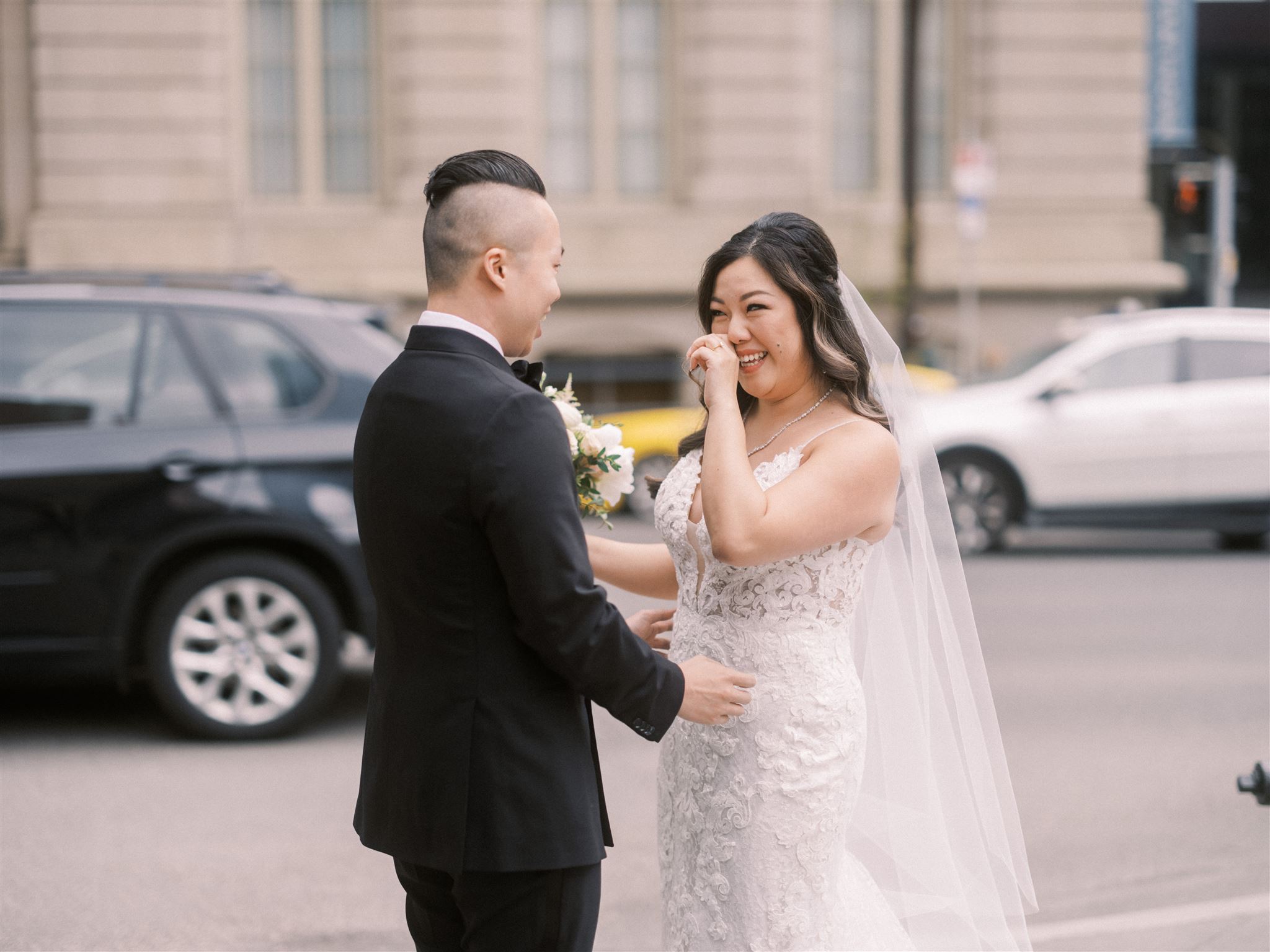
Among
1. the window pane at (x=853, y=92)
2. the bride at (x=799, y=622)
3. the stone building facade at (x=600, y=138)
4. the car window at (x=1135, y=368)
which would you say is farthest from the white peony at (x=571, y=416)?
the window pane at (x=853, y=92)

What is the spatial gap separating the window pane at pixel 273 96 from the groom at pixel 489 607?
61.5ft

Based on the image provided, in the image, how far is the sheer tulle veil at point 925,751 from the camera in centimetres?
331

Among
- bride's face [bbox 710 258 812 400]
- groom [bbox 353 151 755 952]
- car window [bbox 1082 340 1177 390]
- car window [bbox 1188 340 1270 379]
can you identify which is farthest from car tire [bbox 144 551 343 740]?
car window [bbox 1188 340 1270 379]

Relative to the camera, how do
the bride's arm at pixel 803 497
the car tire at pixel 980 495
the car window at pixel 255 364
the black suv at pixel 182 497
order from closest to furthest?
the bride's arm at pixel 803 497 < the black suv at pixel 182 497 < the car window at pixel 255 364 < the car tire at pixel 980 495

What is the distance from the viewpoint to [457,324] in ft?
8.08

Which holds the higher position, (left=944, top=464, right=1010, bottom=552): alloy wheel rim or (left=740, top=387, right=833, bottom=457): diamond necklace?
(left=740, top=387, right=833, bottom=457): diamond necklace

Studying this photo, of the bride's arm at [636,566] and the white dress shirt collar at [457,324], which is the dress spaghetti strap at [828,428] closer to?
the bride's arm at [636,566]

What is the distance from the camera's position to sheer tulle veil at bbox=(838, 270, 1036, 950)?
331 centimetres

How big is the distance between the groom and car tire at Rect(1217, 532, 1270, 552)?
1113 cm

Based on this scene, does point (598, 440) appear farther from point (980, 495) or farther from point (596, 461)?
point (980, 495)

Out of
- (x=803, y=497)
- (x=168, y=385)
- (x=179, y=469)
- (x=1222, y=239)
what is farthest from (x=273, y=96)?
(x=803, y=497)

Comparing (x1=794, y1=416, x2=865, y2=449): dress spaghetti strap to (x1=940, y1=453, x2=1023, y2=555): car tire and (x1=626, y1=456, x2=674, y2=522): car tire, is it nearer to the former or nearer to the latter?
(x1=940, y1=453, x2=1023, y2=555): car tire

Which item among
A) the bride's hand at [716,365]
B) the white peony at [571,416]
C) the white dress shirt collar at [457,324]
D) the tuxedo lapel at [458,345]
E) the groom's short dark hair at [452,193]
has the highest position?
the groom's short dark hair at [452,193]

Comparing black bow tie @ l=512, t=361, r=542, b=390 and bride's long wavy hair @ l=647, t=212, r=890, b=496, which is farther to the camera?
bride's long wavy hair @ l=647, t=212, r=890, b=496
